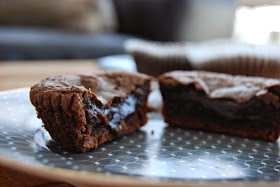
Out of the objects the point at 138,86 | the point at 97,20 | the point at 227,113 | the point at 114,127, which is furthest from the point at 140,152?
the point at 97,20

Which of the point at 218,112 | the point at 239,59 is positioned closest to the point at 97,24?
the point at 239,59

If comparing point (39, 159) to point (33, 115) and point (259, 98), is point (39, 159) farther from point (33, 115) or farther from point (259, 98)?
point (259, 98)

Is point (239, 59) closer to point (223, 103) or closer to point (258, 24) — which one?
point (223, 103)

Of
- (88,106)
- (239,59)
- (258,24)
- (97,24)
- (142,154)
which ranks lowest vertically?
(142,154)

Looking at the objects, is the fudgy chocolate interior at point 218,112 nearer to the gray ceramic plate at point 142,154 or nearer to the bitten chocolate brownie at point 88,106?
the gray ceramic plate at point 142,154

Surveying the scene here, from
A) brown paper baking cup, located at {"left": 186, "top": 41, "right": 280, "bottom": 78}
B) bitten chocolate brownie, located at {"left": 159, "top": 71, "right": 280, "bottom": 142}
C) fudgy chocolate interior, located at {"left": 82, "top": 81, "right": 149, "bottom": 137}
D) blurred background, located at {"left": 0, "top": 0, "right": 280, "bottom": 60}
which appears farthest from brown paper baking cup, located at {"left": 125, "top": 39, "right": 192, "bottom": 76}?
blurred background, located at {"left": 0, "top": 0, "right": 280, "bottom": 60}
